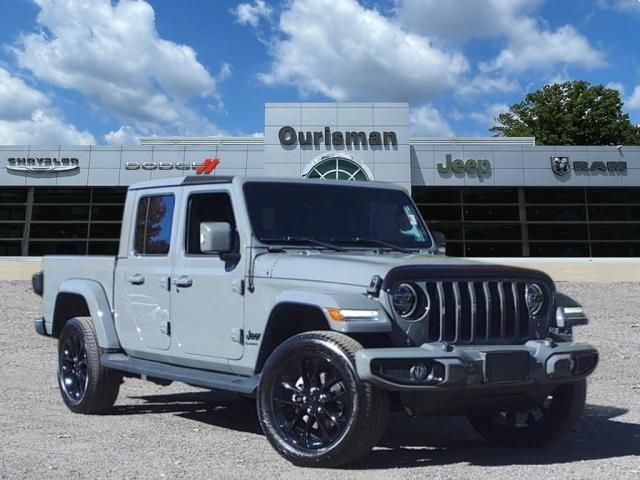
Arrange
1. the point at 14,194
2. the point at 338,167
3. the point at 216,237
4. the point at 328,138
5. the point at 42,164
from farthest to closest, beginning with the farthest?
the point at 14,194, the point at 42,164, the point at 338,167, the point at 328,138, the point at 216,237

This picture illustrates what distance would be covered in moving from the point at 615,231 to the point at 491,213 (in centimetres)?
623

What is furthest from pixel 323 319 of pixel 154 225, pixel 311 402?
pixel 154 225

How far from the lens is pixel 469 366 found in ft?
15.3

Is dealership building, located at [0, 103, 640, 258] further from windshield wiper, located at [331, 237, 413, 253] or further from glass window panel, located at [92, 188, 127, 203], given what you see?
windshield wiper, located at [331, 237, 413, 253]

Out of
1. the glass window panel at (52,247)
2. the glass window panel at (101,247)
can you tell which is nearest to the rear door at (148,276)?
the glass window panel at (101,247)

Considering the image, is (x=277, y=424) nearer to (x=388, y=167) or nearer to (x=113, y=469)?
Answer: (x=113, y=469)

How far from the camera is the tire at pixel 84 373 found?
6965 millimetres

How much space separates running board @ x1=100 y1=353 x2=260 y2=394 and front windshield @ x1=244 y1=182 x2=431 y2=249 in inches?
41.3

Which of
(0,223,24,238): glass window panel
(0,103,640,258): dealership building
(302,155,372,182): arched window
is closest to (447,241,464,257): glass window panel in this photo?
(0,103,640,258): dealership building

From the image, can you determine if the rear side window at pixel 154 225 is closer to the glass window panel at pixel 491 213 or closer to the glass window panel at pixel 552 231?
the glass window panel at pixel 491 213

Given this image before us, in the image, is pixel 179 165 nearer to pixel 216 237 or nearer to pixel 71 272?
pixel 71 272

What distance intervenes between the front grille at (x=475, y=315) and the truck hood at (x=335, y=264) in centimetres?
20

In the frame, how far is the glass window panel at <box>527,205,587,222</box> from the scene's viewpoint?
37438 millimetres

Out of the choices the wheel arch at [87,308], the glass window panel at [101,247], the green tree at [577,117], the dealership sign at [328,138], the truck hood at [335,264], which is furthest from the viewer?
the green tree at [577,117]
